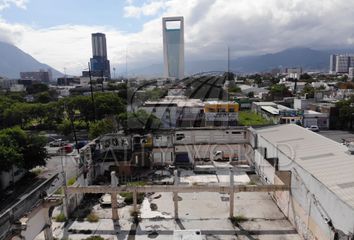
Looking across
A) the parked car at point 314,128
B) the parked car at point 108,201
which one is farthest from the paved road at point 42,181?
the parked car at point 314,128

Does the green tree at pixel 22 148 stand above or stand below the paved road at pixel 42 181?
above

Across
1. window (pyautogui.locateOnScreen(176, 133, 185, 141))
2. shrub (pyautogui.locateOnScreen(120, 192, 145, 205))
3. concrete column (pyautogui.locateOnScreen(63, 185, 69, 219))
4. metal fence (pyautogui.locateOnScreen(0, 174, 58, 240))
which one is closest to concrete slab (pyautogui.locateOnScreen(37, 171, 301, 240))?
shrub (pyautogui.locateOnScreen(120, 192, 145, 205))

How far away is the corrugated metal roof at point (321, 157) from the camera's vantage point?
7648 mm

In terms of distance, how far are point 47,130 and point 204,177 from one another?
71.7 ft

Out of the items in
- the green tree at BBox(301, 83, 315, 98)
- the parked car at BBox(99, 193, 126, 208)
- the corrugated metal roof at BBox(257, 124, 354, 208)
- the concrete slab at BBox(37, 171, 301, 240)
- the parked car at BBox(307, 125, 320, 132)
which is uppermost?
the green tree at BBox(301, 83, 315, 98)

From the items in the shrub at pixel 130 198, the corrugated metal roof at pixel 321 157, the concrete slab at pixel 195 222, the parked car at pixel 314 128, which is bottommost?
the concrete slab at pixel 195 222

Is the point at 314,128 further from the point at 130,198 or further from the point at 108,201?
the point at 108,201

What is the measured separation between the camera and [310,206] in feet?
28.3

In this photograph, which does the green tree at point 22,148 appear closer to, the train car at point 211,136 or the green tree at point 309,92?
the train car at point 211,136

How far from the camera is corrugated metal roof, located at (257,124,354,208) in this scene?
765 centimetres

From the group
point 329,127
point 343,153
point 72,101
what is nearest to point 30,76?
point 72,101

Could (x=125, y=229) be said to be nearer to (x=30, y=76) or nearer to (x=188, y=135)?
(x=188, y=135)

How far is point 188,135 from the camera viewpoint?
55.0ft

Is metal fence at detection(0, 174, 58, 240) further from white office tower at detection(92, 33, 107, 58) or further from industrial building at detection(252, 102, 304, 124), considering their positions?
white office tower at detection(92, 33, 107, 58)
